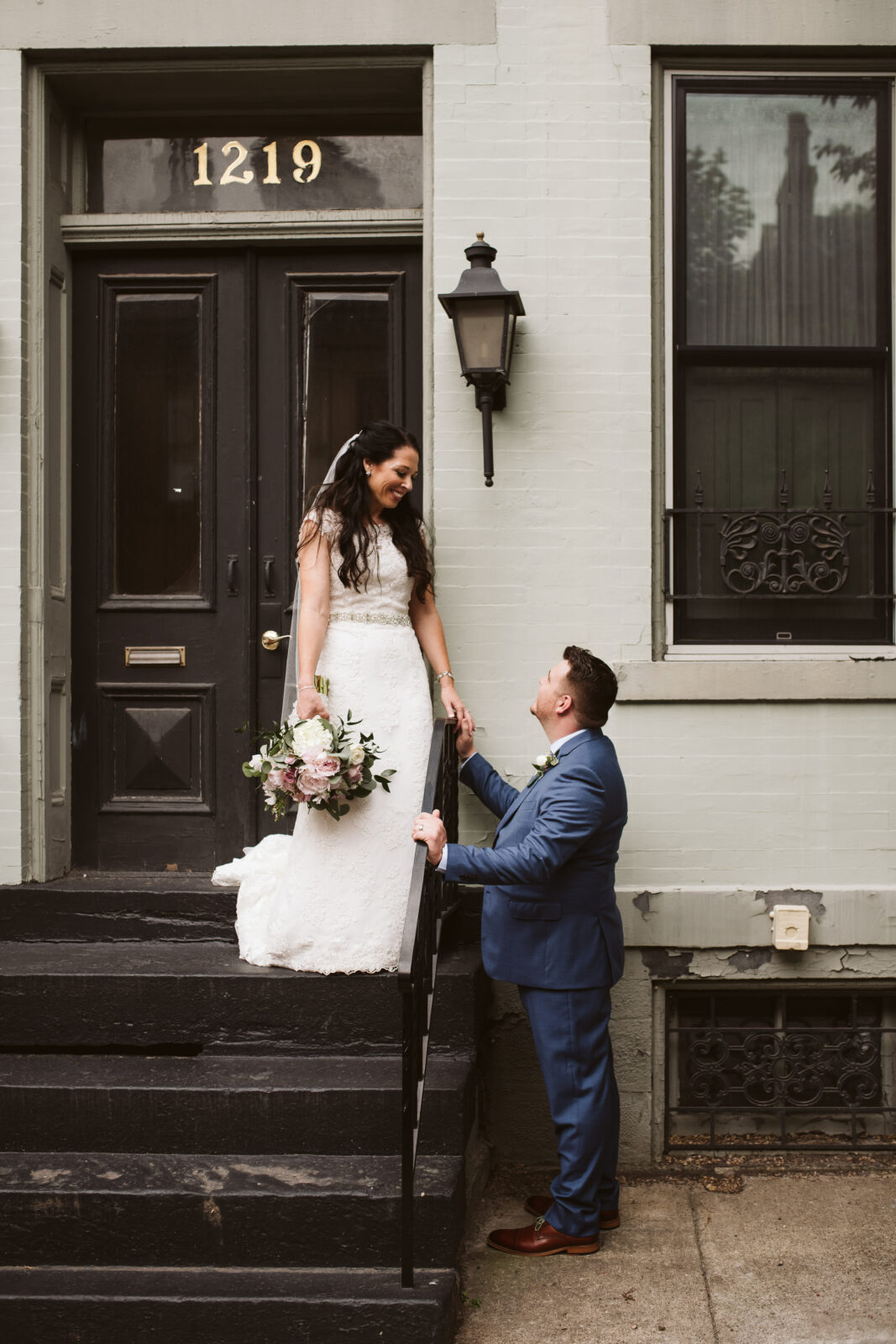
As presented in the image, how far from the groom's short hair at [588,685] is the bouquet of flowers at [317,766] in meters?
0.70

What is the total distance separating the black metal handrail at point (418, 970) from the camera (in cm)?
331

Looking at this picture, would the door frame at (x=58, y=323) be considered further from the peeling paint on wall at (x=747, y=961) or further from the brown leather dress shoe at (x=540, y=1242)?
the brown leather dress shoe at (x=540, y=1242)

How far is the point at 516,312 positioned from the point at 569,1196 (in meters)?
3.20

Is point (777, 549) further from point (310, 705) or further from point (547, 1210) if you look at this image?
point (547, 1210)

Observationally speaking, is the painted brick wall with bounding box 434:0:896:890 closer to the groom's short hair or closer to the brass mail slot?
the groom's short hair

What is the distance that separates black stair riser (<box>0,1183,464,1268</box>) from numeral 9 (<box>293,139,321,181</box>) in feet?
13.4

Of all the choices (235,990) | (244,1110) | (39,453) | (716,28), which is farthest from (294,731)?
(716,28)

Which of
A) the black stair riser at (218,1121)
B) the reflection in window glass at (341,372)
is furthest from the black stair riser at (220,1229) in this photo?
the reflection in window glass at (341,372)

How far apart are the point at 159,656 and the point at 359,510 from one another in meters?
1.34

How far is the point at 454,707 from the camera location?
4574 millimetres

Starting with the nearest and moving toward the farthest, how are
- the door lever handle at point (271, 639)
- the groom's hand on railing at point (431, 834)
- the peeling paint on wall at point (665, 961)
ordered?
the groom's hand on railing at point (431, 834) < the peeling paint on wall at point (665, 961) < the door lever handle at point (271, 639)

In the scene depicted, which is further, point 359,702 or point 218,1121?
point 359,702

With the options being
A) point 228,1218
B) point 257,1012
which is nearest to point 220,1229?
point 228,1218

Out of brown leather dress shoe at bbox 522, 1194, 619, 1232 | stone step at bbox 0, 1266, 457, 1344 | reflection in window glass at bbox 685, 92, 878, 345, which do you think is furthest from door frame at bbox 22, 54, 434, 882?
brown leather dress shoe at bbox 522, 1194, 619, 1232
